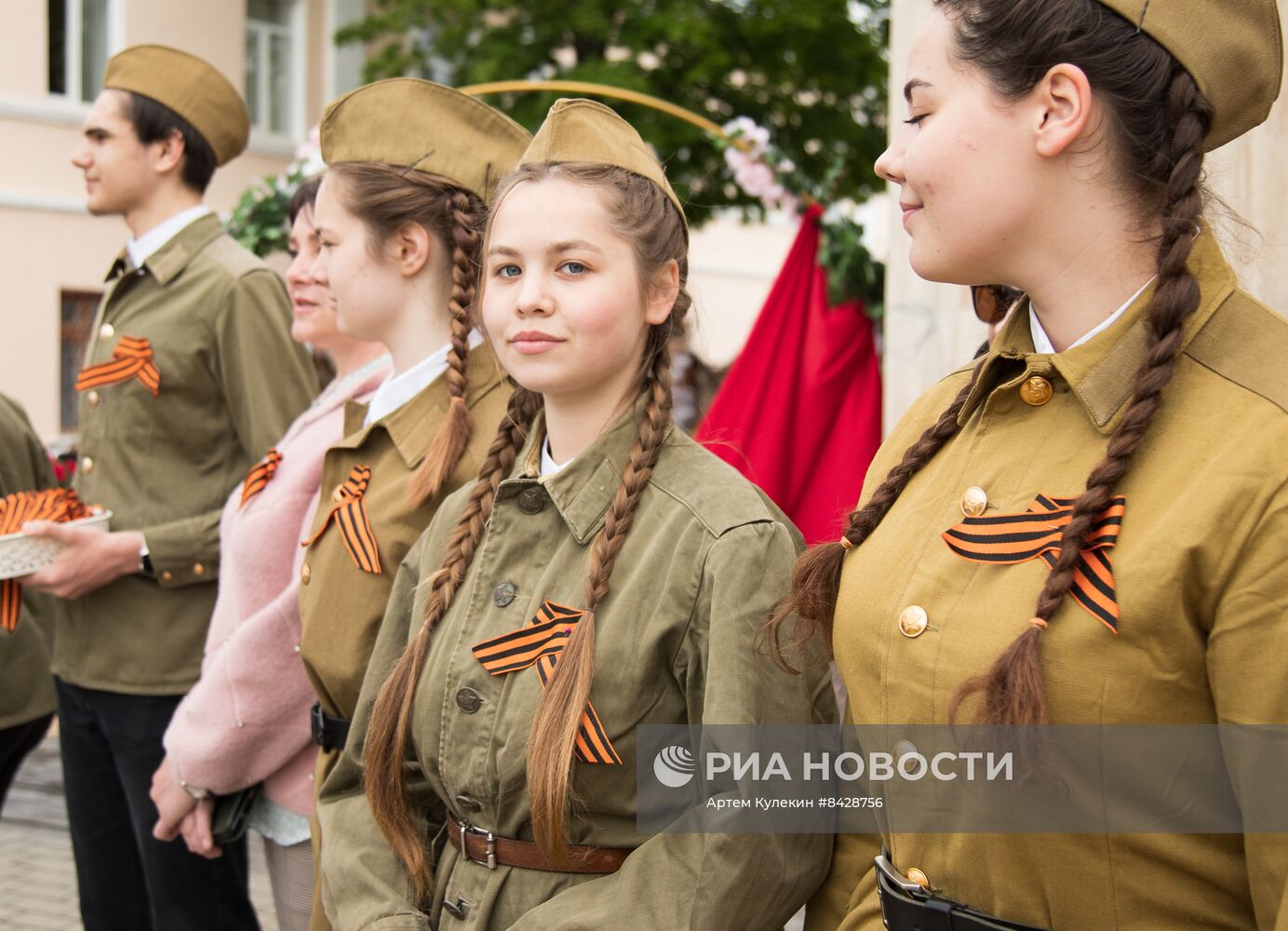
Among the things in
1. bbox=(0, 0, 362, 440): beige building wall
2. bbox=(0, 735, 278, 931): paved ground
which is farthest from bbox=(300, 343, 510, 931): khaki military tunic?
bbox=(0, 0, 362, 440): beige building wall

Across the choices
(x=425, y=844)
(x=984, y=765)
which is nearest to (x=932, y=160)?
(x=984, y=765)

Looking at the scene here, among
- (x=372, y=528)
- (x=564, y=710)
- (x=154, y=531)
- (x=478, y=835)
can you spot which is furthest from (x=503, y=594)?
(x=154, y=531)

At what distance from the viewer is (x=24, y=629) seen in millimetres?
4016

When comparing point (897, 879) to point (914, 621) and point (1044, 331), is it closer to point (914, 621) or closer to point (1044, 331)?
point (914, 621)

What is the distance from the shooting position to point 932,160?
164 cm

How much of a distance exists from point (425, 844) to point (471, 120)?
1410 millimetres

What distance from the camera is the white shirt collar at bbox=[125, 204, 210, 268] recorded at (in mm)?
3830

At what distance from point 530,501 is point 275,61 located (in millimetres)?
16385

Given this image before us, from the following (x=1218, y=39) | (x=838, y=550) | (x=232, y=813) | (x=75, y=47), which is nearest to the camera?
(x=1218, y=39)

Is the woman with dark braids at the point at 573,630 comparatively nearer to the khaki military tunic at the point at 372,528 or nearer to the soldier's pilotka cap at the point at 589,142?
the soldier's pilotka cap at the point at 589,142

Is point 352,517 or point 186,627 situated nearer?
point 352,517

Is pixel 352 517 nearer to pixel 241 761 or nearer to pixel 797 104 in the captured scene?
pixel 241 761

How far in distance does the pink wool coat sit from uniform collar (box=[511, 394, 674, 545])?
34.1 inches

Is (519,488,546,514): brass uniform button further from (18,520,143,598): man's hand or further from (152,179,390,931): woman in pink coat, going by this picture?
(18,520,143,598): man's hand
